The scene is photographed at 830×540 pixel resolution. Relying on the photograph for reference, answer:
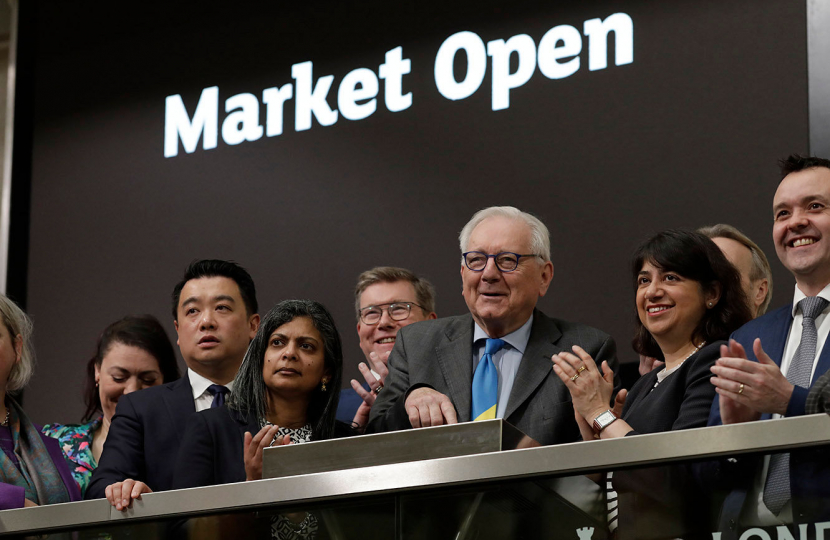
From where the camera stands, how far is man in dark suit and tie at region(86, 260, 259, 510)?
3.04 meters

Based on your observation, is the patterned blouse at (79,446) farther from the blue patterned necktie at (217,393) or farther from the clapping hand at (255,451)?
the clapping hand at (255,451)

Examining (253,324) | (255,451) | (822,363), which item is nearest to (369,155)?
(253,324)

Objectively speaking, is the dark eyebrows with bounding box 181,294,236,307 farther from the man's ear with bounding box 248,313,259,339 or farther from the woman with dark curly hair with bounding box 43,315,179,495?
the woman with dark curly hair with bounding box 43,315,179,495

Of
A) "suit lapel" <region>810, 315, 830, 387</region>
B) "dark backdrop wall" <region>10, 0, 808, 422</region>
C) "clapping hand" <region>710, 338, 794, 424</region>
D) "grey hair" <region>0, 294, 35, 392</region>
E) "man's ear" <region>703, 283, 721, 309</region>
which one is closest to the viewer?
"clapping hand" <region>710, 338, 794, 424</region>

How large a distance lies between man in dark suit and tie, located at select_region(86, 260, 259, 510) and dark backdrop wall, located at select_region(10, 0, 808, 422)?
1436mm

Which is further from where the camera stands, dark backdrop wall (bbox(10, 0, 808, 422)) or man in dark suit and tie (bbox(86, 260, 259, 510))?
dark backdrop wall (bbox(10, 0, 808, 422))

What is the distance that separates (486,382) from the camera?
3.05 metres

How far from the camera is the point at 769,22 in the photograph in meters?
4.34

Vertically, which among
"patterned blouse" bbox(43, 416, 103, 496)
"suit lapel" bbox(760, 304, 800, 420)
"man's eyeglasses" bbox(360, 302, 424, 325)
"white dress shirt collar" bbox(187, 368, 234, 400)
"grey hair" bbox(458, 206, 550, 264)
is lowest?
"patterned blouse" bbox(43, 416, 103, 496)

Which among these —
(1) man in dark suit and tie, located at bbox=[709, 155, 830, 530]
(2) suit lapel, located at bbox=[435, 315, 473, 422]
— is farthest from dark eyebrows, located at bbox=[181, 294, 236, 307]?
(1) man in dark suit and tie, located at bbox=[709, 155, 830, 530]

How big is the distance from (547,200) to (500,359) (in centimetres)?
172

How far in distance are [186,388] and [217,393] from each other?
10 centimetres

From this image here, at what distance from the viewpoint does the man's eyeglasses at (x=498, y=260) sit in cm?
315

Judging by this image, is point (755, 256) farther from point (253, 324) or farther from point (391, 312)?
point (253, 324)
